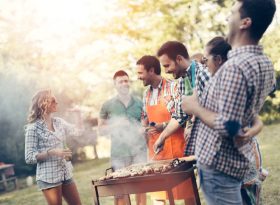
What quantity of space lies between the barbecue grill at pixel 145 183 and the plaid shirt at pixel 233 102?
3.00ft


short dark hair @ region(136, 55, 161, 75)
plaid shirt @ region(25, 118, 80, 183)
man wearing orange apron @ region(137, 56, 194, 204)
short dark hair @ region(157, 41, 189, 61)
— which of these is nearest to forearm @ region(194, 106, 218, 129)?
short dark hair @ region(157, 41, 189, 61)

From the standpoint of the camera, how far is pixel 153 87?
4.29m

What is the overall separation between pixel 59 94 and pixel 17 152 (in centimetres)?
249

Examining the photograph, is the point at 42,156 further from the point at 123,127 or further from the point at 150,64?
the point at 150,64

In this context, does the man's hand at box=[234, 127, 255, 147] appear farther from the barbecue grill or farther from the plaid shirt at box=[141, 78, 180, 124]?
the plaid shirt at box=[141, 78, 180, 124]

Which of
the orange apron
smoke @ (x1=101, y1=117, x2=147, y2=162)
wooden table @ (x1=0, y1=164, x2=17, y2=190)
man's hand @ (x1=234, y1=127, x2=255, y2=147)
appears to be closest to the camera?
man's hand @ (x1=234, y1=127, x2=255, y2=147)

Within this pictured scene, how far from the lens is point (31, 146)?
157 inches

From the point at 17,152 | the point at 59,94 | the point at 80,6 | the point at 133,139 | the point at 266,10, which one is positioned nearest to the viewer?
the point at 266,10

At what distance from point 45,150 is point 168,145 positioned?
1285 mm

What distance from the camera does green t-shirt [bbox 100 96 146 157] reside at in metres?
4.88

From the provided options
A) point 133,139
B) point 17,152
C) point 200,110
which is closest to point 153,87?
point 133,139

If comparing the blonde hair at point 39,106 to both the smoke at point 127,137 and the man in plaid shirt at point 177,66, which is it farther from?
the man in plaid shirt at point 177,66

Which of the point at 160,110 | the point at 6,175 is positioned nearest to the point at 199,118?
the point at 160,110

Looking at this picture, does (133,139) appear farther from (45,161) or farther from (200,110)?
(200,110)
